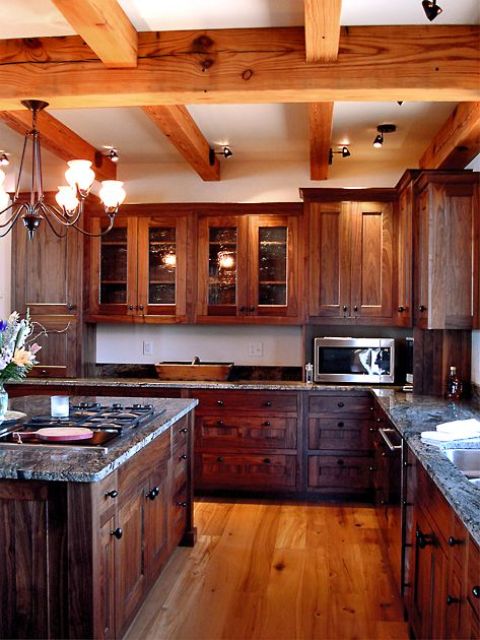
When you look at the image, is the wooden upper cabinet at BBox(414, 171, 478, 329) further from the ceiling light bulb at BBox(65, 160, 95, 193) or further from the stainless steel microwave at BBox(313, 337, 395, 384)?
the ceiling light bulb at BBox(65, 160, 95, 193)

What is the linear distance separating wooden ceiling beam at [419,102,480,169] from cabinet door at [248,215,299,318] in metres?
1.13

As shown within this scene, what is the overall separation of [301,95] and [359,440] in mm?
2535

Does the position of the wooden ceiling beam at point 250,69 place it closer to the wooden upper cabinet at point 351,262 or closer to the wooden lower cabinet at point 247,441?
the wooden upper cabinet at point 351,262

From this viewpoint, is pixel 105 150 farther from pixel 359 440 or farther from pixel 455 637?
pixel 455 637

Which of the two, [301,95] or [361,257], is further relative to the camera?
[361,257]

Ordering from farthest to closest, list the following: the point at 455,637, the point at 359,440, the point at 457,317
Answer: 1. the point at 359,440
2. the point at 457,317
3. the point at 455,637

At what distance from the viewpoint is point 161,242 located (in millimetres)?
4789

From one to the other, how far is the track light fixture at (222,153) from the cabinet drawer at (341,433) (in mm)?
2036

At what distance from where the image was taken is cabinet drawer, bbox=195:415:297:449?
443 centimetres

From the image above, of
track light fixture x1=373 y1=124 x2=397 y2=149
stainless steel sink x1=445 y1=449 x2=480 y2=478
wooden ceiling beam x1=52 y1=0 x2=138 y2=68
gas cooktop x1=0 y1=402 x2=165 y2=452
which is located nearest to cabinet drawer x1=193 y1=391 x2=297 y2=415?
gas cooktop x1=0 y1=402 x2=165 y2=452


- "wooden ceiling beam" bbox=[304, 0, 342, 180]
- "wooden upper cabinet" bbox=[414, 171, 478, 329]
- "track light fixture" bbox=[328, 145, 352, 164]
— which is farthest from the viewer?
"track light fixture" bbox=[328, 145, 352, 164]

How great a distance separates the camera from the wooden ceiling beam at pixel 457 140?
126 inches

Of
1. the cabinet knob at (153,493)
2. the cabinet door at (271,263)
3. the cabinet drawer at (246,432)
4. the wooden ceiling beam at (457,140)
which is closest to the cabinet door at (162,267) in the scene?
the cabinet door at (271,263)

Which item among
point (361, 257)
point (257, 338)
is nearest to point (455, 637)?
point (361, 257)
